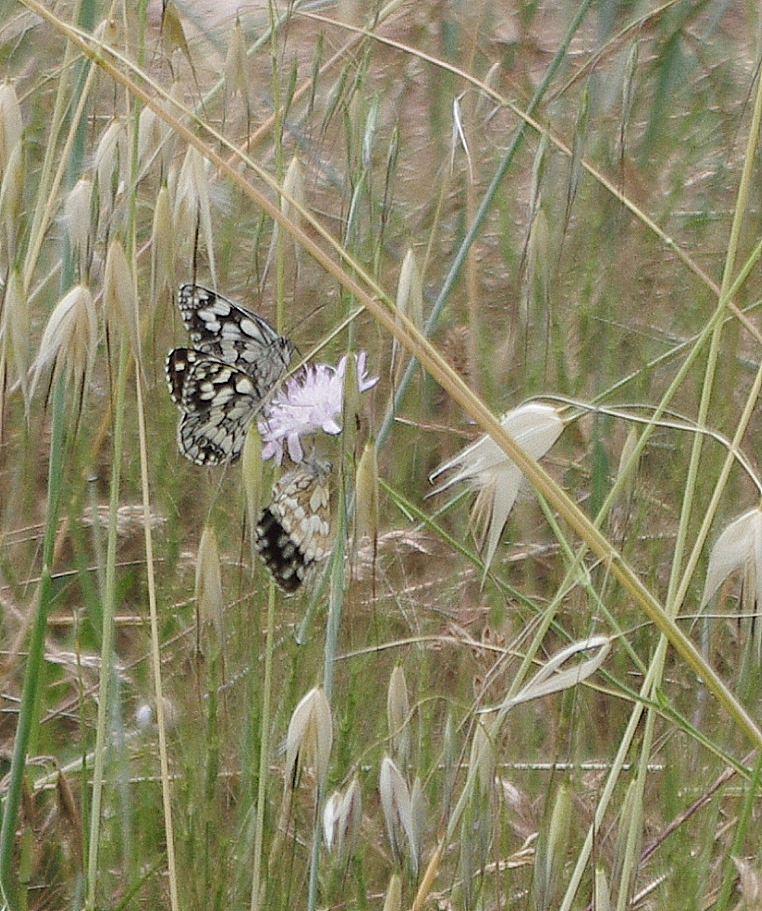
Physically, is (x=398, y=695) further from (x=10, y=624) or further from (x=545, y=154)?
(x=10, y=624)

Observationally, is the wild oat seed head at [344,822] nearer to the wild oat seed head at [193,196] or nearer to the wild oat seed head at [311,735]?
the wild oat seed head at [311,735]

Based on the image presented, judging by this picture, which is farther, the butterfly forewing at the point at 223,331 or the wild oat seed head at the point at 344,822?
the butterfly forewing at the point at 223,331

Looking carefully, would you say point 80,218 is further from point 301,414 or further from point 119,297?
point 301,414

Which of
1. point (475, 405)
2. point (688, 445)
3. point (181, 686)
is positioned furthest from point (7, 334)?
point (688, 445)

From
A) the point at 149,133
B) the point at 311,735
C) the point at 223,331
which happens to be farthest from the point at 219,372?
the point at 311,735

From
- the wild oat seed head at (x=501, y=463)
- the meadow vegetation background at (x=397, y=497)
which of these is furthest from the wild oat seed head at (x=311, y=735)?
the wild oat seed head at (x=501, y=463)

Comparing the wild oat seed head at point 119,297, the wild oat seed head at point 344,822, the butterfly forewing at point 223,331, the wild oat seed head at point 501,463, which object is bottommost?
the wild oat seed head at point 344,822
